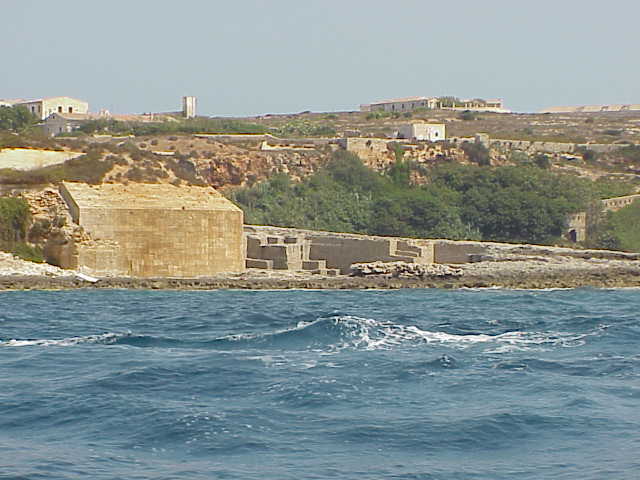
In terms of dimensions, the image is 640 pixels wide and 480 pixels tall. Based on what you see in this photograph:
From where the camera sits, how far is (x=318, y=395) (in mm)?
15164

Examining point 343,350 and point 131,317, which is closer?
point 343,350

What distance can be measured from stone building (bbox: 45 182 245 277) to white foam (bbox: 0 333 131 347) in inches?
488

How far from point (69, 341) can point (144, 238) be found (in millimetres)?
13403

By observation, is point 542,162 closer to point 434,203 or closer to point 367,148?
point 367,148

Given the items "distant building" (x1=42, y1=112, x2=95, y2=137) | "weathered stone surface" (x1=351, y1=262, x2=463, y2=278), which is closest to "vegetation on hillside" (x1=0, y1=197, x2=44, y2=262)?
"weathered stone surface" (x1=351, y1=262, x2=463, y2=278)

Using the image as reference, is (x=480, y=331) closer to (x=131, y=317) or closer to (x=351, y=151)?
(x=131, y=317)

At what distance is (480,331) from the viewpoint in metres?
22.2

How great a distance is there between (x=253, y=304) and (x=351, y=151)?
3418 cm

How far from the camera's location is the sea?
12.2 meters

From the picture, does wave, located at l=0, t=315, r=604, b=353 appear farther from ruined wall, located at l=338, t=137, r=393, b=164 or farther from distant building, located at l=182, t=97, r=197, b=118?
distant building, located at l=182, t=97, r=197, b=118

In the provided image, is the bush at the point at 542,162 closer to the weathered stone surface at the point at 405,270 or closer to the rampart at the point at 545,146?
the rampart at the point at 545,146

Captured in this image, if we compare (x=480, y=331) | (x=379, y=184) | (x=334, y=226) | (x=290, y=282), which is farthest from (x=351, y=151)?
(x=480, y=331)

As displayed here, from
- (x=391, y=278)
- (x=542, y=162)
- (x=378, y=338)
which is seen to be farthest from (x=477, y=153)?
(x=378, y=338)

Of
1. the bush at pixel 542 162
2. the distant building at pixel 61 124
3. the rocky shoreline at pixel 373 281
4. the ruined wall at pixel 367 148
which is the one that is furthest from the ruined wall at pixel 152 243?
the distant building at pixel 61 124
